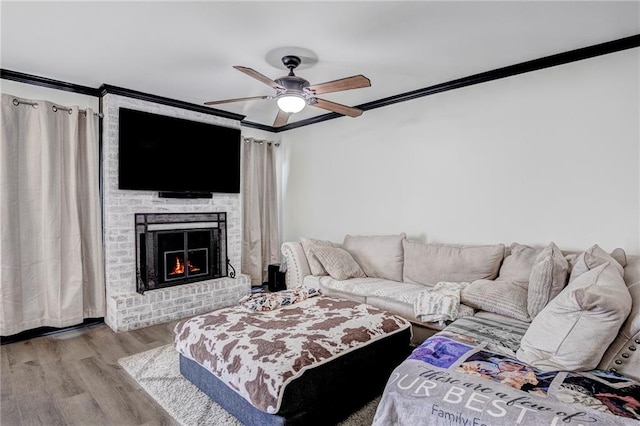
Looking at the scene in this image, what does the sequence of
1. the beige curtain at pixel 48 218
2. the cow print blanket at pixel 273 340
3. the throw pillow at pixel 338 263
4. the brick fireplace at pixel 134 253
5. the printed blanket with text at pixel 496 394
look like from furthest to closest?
the throw pillow at pixel 338 263 → the brick fireplace at pixel 134 253 → the beige curtain at pixel 48 218 → the cow print blanket at pixel 273 340 → the printed blanket with text at pixel 496 394

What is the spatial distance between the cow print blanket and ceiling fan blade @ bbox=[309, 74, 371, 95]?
167 cm

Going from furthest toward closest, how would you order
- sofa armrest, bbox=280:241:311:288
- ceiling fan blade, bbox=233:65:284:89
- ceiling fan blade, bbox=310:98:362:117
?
sofa armrest, bbox=280:241:311:288
ceiling fan blade, bbox=310:98:362:117
ceiling fan blade, bbox=233:65:284:89

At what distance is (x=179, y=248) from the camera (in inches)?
164

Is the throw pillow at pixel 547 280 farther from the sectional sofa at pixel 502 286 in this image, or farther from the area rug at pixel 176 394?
the area rug at pixel 176 394

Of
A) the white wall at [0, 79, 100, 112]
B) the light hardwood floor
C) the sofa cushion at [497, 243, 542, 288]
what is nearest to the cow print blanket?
the light hardwood floor

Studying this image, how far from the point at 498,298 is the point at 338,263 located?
64.0 inches

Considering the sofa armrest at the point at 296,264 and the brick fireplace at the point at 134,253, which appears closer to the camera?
the brick fireplace at the point at 134,253

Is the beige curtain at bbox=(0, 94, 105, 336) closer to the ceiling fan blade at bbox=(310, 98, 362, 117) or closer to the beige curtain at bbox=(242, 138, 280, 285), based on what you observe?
the beige curtain at bbox=(242, 138, 280, 285)

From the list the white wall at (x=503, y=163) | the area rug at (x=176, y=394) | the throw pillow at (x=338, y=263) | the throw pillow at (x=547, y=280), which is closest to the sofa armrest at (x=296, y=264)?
the throw pillow at (x=338, y=263)

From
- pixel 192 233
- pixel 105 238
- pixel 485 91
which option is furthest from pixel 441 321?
pixel 105 238

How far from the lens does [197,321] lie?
242 cm

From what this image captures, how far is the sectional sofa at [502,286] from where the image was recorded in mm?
1545

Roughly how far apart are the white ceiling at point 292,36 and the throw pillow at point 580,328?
1.78 meters

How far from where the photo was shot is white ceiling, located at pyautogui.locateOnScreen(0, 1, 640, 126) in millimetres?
2244
